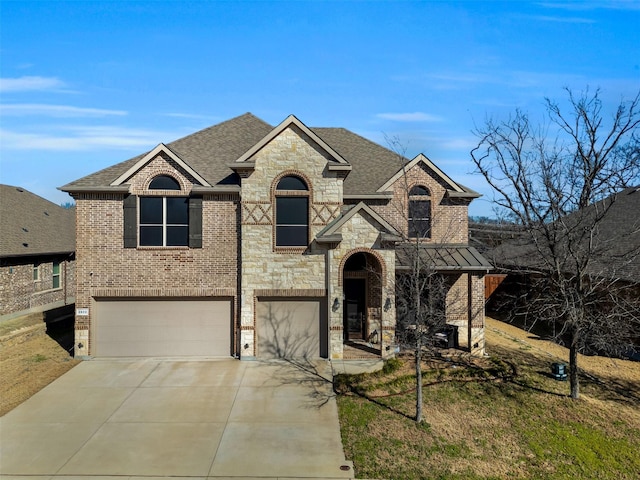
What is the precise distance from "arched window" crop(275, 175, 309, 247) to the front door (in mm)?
2969

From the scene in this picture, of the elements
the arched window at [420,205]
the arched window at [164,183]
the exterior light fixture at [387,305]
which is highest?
the arched window at [164,183]

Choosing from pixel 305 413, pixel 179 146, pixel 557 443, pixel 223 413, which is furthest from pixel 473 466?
pixel 179 146

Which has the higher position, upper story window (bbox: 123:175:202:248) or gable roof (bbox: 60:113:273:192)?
gable roof (bbox: 60:113:273:192)

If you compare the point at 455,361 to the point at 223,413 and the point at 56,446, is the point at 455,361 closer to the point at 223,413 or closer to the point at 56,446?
the point at 223,413

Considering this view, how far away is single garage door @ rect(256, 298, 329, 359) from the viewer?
14.8 metres

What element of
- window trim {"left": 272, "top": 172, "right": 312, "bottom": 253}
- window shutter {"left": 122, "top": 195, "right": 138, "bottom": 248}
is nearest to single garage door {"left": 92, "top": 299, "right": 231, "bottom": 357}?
window shutter {"left": 122, "top": 195, "right": 138, "bottom": 248}

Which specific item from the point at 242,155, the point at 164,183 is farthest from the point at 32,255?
the point at 242,155

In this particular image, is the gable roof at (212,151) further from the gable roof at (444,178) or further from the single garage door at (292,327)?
the gable roof at (444,178)

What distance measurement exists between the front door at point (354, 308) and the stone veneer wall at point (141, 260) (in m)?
4.51

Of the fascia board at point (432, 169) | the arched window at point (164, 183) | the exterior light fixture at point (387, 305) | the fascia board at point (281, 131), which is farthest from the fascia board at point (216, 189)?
the exterior light fixture at point (387, 305)

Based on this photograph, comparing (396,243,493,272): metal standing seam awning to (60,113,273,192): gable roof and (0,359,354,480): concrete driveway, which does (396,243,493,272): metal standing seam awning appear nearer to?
(0,359,354,480): concrete driveway

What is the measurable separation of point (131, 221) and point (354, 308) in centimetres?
901

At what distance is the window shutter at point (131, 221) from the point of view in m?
14.7

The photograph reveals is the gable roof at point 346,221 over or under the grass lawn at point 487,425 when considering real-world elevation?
over
